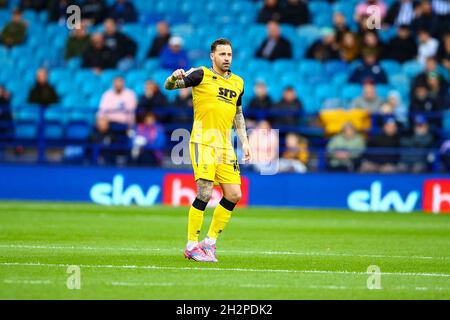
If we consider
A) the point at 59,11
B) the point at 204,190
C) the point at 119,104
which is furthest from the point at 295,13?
the point at 204,190

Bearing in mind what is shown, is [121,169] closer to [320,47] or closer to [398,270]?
[320,47]

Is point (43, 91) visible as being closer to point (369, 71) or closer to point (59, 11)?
point (59, 11)

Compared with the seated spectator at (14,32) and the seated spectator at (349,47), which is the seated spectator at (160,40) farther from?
the seated spectator at (349,47)

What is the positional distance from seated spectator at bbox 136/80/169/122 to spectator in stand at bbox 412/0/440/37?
6.75 m

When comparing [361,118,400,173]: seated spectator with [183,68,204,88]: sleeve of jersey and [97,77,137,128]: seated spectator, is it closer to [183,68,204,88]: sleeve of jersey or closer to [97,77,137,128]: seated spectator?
[97,77,137,128]: seated spectator

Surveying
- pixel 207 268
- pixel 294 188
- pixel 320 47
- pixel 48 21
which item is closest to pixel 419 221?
pixel 294 188

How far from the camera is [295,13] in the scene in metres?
25.9

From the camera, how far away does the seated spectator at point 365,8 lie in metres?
25.1

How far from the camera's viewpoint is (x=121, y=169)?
22781 millimetres

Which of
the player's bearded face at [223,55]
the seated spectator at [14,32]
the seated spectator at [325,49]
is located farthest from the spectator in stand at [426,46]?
the player's bearded face at [223,55]

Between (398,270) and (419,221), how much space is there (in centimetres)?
804

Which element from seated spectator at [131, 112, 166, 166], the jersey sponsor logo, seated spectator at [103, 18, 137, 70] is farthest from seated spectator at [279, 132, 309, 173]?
seated spectator at [103, 18, 137, 70]

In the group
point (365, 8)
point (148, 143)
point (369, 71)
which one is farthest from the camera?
point (365, 8)

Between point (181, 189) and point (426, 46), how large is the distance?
7.19 metres
